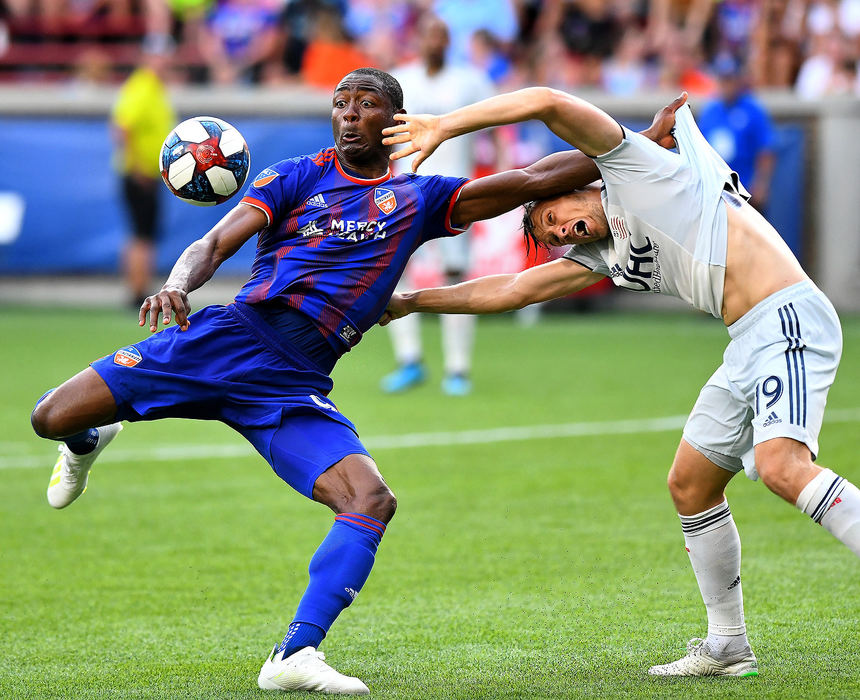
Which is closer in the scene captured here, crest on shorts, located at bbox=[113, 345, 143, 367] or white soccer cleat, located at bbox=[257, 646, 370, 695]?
white soccer cleat, located at bbox=[257, 646, 370, 695]

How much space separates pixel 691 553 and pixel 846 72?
536 inches

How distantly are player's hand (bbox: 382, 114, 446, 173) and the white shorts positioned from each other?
1152 mm

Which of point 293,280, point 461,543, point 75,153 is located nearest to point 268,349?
point 293,280

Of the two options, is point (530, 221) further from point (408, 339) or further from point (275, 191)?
point (408, 339)

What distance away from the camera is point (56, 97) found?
17031mm

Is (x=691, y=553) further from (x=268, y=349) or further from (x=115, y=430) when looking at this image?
(x=115, y=430)

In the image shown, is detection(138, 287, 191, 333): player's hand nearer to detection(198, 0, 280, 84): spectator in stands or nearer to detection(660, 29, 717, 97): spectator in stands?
detection(660, 29, 717, 97): spectator in stands

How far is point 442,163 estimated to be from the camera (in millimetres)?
11156

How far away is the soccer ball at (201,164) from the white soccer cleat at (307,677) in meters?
1.72

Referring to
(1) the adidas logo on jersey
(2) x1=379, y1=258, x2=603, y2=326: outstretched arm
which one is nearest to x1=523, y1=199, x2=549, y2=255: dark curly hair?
(2) x1=379, y1=258, x2=603, y2=326: outstretched arm

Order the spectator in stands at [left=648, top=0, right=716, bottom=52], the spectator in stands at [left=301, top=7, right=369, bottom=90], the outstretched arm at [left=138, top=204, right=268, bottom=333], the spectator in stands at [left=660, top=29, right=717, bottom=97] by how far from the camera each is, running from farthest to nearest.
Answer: the spectator in stands at [left=648, top=0, right=716, bottom=52] < the spectator in stands at [left=301, top=7, right=369, bottom=90] < the spectator in stands at [left=660, top=29, right=717, bottom=97] < the outstretched arm at [left=138, top=204, right=268, bottom=333]

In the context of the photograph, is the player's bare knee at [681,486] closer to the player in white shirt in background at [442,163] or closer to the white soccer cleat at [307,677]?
the white soccer cleat at [307,677]

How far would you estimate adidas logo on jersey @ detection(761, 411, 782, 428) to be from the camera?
4.03 meters

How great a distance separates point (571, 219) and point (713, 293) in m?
0.55
